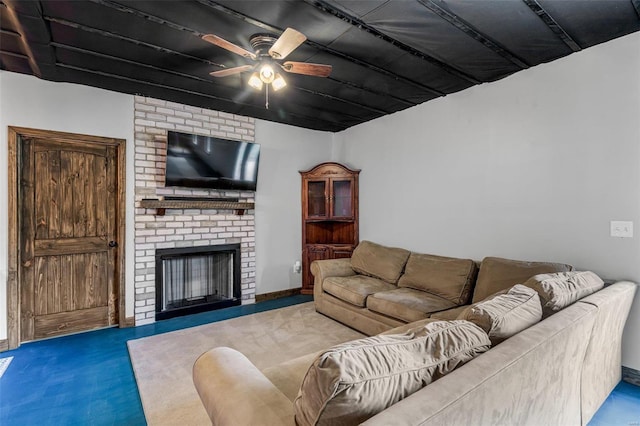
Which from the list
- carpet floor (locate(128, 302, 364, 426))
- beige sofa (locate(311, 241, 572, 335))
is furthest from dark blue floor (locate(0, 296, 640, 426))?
beige sofa (locate(311, 241, 572, 335))

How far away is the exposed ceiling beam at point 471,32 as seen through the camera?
201cm

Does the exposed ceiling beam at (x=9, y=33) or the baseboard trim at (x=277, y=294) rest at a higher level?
the exposed ceiling beam at (x=9, y=33)

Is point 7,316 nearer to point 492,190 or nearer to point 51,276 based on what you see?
point 51,276

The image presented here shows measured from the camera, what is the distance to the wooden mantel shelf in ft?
11.5

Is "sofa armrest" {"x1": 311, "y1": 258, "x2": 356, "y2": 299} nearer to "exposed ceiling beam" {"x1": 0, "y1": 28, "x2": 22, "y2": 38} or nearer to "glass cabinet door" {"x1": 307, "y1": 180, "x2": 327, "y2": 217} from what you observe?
"glass cabinet door" {"x1": 307, "y1": 180, "x2": 327, "y2": 217}

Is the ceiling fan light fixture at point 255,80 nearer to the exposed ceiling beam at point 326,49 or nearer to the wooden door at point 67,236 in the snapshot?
the exposed ceiling beam at point 326,49

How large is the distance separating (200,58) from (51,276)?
2.68 metres

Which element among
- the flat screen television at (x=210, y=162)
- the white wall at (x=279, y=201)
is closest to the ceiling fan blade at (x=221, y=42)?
the flat screen television at (x=210, y=162)

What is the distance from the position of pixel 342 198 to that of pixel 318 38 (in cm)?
261

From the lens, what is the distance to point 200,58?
2656mm

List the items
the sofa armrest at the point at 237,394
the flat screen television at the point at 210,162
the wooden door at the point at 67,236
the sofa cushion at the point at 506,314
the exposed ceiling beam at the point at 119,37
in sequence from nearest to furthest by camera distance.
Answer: the sofa armrest at the point at 237,394 < the sofa cushion at the point at 506,314 < the exposed ceiling beam at the point at 119,37 < the wooden door at the point at 67,236 < the flat screen television at the point at 210,162

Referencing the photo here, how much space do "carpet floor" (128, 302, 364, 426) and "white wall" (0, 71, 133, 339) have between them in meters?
0.98

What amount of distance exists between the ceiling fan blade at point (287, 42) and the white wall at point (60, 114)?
2.21 metres

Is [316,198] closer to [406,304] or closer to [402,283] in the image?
[402,283]
